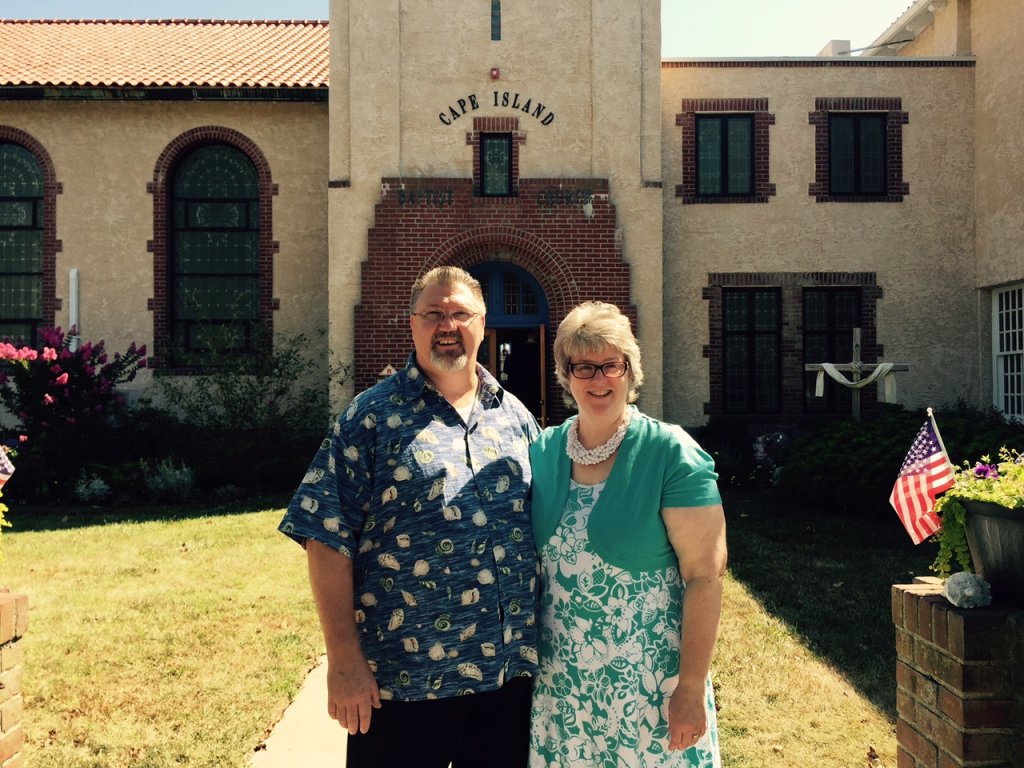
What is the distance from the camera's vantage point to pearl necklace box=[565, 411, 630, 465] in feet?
8.82

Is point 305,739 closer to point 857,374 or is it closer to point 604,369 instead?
point 604,369

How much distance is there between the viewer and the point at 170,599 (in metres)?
6.95

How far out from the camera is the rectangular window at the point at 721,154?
16.0m

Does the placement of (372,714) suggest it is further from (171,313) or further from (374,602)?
(171,313)

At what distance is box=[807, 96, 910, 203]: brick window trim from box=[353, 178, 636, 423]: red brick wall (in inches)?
174

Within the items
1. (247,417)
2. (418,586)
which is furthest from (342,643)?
(247,417)

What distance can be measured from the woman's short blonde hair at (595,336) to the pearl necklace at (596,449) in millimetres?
131

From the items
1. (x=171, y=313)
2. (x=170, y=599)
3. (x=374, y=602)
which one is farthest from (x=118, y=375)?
(x=374, y=602)

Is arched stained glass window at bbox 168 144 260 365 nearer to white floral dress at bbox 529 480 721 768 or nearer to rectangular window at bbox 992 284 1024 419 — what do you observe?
rectangular window at bbox 992 284 1024 419

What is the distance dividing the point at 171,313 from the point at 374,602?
48.9 feet

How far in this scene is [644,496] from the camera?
2.58 meters

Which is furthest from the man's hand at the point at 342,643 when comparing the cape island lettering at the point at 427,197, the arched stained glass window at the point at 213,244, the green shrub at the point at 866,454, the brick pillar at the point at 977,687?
the arched stained glass window at the point at 213,244

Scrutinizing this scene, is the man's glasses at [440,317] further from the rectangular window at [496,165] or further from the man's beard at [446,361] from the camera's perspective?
the rectangular window at [496,165]

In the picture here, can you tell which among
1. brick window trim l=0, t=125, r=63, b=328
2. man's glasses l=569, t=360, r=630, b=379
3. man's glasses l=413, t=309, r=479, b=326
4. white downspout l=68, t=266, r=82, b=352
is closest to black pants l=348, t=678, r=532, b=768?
man's glasses l=569, t=360, r=630, b=379
